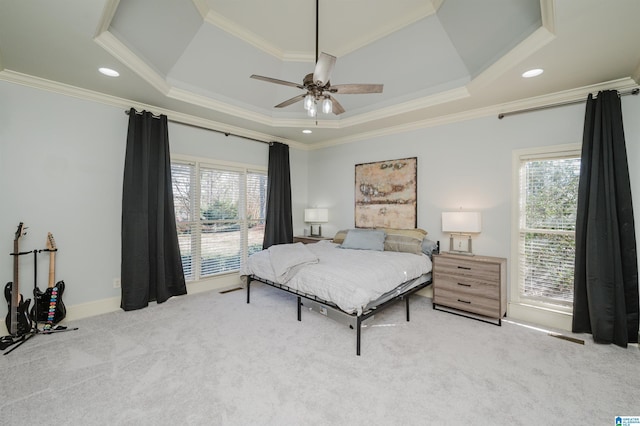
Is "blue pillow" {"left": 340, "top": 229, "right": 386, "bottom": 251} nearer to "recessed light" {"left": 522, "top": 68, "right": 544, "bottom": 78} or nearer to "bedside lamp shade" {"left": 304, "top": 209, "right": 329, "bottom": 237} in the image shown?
"bedside lamp shade" {"left": 304, "top": 209, "right": 329, "bottom": 237}

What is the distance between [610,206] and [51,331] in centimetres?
594

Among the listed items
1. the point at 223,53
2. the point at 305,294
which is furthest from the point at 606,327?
the point at 223,53

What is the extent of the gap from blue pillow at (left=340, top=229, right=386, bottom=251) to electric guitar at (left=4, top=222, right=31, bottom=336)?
3772 millimetres

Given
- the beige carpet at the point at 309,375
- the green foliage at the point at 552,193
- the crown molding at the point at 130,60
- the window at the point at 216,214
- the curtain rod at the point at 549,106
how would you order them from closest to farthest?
the beige carpet at the point at 309,375, the crown molding at the point at 130,60, the curtain rod at the point at 549,106, the green foliage at the point at 552,193, the window at the point at 216,214

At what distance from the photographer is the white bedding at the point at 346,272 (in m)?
2.54

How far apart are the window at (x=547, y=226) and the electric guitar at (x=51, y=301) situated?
5410mm

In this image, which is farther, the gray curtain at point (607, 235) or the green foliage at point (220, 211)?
→ the green foliage at point (220, 211)

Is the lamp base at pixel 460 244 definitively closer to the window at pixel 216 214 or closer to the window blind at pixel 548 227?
the window blind at pixel 548 227

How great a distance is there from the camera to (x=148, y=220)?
362 centimetres

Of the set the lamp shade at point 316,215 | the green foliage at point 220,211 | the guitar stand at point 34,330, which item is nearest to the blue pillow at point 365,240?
the lamp shade at point 316,215

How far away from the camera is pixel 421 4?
2701 millimetres

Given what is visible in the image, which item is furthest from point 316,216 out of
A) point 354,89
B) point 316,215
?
point 354,89

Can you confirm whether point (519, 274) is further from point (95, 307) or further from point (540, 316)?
point (95, 307)

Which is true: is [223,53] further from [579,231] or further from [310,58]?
[579,231]
